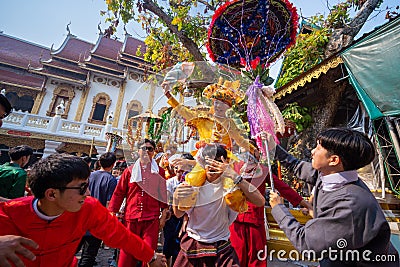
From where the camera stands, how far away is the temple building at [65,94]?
12.2m

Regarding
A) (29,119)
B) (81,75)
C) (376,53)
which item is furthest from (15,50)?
(376,53)

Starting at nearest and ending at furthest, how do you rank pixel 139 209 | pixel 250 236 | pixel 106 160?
pixel 250 236, pixel 139 209, pixel 106 160

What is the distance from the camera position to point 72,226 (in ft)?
4.58

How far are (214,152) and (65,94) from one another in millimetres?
17855

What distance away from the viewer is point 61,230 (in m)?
1.35

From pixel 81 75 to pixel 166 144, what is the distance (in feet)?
58.7

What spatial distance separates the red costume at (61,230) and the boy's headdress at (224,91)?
119 cm

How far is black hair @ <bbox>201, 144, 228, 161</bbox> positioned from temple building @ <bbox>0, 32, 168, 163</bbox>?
37.4ft

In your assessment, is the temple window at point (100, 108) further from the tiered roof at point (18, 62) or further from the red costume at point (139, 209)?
the red costume at point (139, 209)

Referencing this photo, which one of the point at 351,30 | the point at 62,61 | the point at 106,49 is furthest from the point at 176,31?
the point at 106,49

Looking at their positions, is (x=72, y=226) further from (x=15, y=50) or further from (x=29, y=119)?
(x=15, y=50)

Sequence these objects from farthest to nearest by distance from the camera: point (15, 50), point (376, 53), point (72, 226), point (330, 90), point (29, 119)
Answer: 1. point (15, 50)
2. point (29, 119)
3. point (330, 90)
4. point (376, 53)
5. point (72, 226)

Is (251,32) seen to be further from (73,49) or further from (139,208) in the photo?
(73,49)

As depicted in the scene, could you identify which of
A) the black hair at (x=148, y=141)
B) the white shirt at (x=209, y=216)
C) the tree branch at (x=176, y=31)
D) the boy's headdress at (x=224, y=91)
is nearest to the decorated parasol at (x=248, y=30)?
the boy's headdress at (x=224, y=91)
